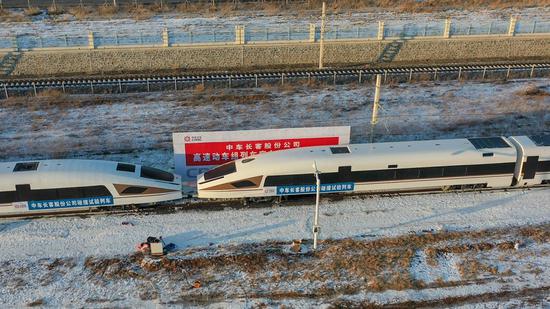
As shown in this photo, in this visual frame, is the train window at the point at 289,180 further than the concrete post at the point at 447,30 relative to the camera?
No

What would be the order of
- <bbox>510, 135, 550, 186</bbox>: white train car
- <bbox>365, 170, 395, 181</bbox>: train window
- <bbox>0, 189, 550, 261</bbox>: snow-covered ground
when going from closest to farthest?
<bbox>0, 189, 550, 261</bbox>: snow-covered ground < <bbox>365, 170, 395, 181</bbox>: train window < <bbox>510, 135, 550, 186</bbox>: white train car

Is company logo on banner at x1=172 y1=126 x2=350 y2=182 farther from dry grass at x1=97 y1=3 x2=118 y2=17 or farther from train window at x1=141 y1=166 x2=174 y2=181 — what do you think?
dry grass at x1=97 y1=3 x2=118 y2=17

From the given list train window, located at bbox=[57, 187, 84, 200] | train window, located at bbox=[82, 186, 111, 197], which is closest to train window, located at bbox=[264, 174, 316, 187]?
train window, located at bbox=[82, 186, 111, 197]

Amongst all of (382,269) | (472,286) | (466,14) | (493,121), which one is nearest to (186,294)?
(382,269)

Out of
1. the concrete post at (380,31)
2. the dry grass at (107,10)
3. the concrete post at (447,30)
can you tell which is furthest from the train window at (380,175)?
the dry grass at (107,10)

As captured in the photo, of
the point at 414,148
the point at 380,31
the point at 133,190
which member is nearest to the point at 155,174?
the point at 133,190

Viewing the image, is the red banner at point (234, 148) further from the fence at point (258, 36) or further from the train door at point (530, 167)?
the fence at point (258, 36)

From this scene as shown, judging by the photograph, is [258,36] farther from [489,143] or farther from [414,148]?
[489,143]
